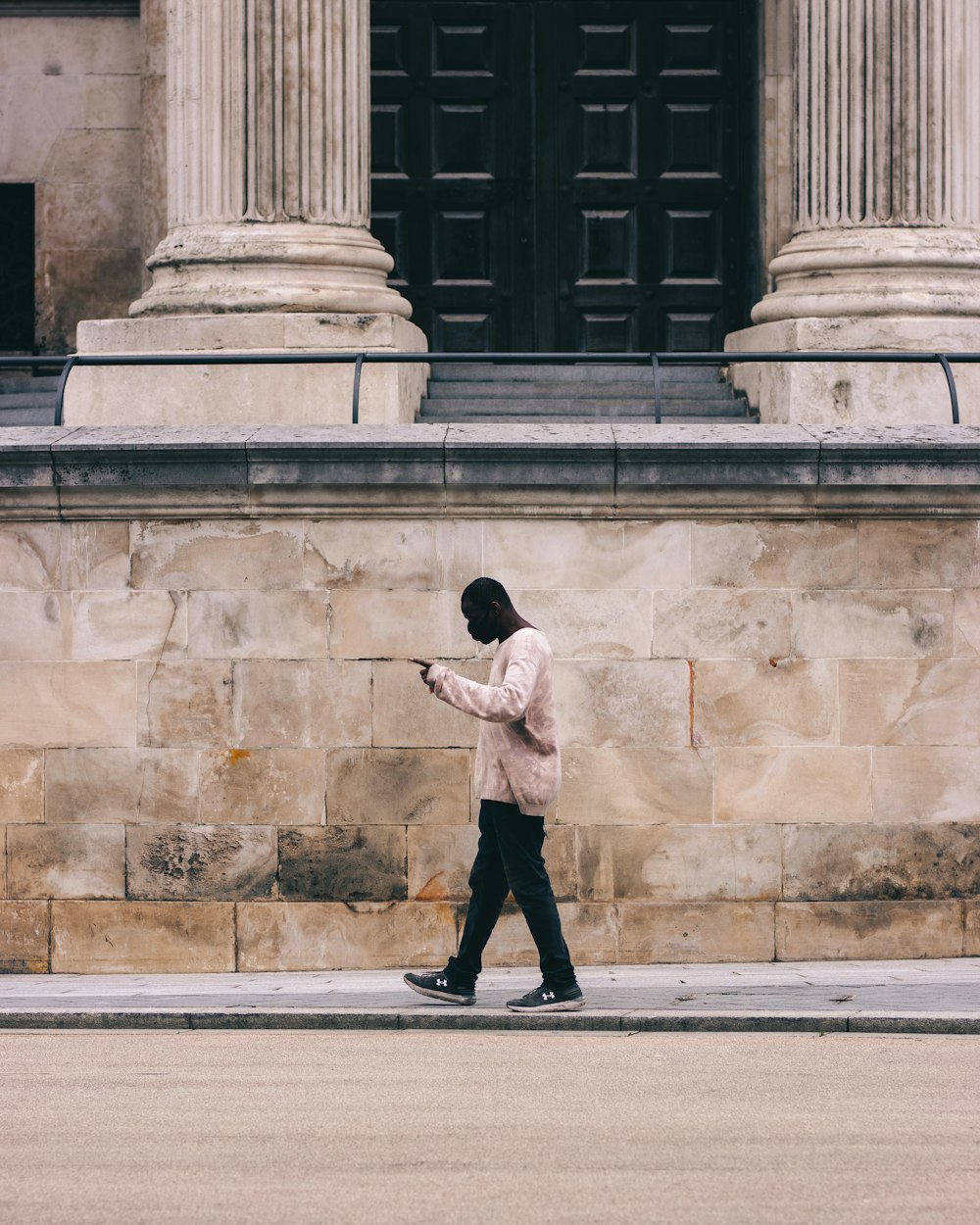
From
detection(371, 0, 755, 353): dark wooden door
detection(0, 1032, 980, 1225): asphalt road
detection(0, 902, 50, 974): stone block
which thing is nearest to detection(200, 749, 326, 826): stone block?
detection(0, 902, 50, 974): stone block

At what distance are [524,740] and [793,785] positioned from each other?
2.36m

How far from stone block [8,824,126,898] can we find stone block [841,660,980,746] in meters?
3.82

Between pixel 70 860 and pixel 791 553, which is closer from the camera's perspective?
pixel 791 553

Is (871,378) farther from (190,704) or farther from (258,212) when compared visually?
(190,704)

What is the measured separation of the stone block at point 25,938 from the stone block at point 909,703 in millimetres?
4247

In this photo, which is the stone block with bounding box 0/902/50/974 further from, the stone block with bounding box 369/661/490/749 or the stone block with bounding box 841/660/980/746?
the stone block with bounding box 841/660/980/746

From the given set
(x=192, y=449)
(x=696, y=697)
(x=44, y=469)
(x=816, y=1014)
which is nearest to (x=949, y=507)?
(x=696, y=697)

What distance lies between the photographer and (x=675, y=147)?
16.7 meters

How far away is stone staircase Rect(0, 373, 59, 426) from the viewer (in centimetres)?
1401

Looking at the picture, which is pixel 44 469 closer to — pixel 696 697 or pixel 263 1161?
pixel 696 697

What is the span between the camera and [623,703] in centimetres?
1097

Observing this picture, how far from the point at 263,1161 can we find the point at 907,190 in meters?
8.98

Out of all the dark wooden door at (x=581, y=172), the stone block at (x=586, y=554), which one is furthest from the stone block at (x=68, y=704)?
the dark wooden door at (x=581, y=172)

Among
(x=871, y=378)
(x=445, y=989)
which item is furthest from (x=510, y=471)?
(x=871, y=378)
